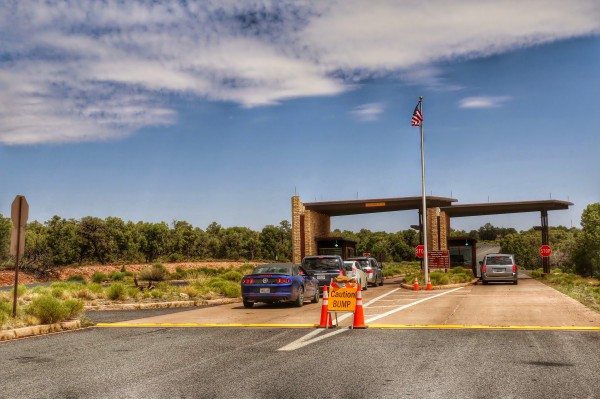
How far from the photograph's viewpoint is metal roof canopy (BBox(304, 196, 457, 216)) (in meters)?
44.6

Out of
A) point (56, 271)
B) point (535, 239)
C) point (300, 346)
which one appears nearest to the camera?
point (300, 346)

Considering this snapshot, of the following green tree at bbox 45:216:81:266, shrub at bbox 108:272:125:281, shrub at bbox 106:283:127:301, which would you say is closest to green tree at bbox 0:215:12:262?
green tree at bbox 45:216:81:266

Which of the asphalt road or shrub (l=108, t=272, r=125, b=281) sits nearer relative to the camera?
the asphalt road

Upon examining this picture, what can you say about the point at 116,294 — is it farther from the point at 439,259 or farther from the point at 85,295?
the point at 439,259

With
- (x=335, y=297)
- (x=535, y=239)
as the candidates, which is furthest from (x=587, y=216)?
(x=335, y=297)

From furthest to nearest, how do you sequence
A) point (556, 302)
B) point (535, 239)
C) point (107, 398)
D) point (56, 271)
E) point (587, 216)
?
point (535, 239)
point (587, 216)
point (56, 271)
point (556, 302)
point (107, 398)

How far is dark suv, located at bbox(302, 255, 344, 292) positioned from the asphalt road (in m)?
12.4

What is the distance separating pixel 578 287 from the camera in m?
32.5

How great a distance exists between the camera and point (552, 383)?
23.6 feet

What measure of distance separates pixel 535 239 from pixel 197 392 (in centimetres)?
13695

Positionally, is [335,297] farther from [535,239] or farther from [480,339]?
[535,239]

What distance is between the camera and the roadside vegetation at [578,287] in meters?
21.0

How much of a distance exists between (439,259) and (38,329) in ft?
103

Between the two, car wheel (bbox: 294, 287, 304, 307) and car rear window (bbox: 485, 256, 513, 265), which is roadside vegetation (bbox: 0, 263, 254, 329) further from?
car rear window (bbox: 485, 256, 513, 265)
